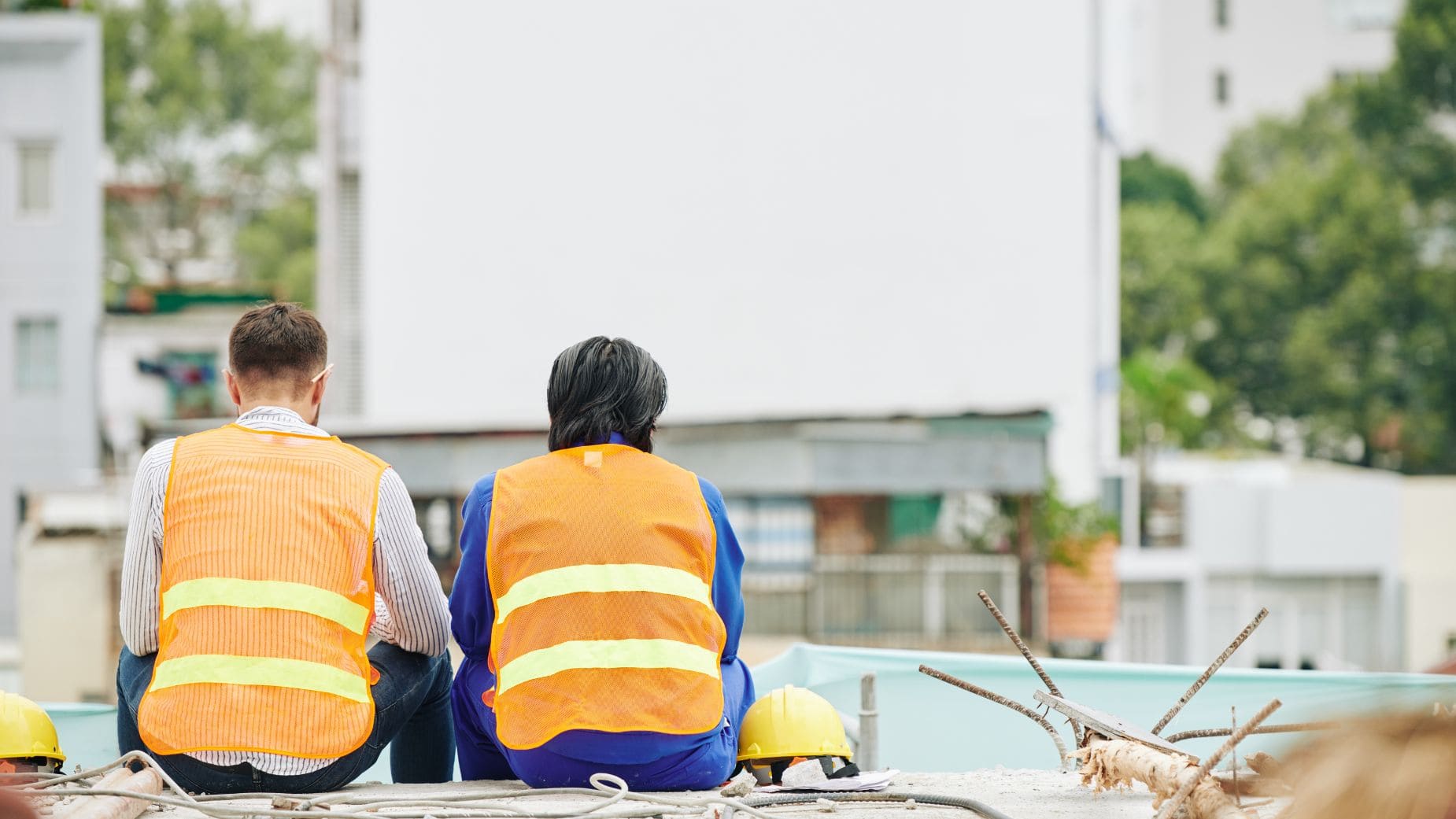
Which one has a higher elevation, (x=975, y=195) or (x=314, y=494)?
(x=975, y=195)

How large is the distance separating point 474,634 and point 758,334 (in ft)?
56.0

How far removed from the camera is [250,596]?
3.66 metres

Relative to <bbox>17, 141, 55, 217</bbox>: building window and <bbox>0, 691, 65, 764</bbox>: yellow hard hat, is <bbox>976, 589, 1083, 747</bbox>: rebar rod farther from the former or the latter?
<bbox>17, 141, 55, 217</bbox>: building window

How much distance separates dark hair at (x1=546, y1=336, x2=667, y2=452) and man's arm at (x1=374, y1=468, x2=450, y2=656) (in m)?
0.40

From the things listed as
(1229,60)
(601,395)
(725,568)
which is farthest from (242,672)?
(1229,60)

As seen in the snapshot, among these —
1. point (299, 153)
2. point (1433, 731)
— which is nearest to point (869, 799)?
point (1433, 731)

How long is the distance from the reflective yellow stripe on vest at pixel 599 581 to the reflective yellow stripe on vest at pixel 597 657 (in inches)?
4.6

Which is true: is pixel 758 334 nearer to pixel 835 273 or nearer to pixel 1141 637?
pixel 835 273

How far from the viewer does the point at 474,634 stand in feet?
13.6

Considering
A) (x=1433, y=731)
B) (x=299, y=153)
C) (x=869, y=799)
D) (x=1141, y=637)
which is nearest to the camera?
(x=1433, y=731)

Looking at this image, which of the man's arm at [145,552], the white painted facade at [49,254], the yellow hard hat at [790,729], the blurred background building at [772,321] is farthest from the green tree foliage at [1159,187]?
the man's arm at [145,552]

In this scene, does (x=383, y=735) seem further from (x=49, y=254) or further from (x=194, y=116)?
(x=194, y=116)

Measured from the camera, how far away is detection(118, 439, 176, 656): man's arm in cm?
381

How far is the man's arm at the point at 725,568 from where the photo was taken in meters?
4.06
